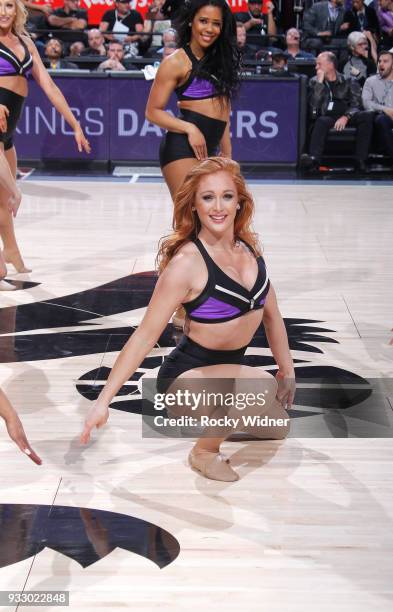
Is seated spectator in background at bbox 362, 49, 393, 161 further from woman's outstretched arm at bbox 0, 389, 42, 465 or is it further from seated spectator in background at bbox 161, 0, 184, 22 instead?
woman's outstretched arm at bbox 0, 389, 42, 465

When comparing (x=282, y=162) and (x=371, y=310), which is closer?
(x=371, y=310)

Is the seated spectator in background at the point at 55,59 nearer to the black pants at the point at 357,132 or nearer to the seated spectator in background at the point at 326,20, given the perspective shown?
the black pants at the point at 357,132

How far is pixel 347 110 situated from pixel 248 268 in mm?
8432

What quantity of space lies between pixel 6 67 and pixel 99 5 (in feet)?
29.1

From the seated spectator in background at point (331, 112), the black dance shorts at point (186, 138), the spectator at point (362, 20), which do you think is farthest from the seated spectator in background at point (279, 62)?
the black dance shorts at point (186, 138)

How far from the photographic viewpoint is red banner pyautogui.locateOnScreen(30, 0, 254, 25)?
14602mm

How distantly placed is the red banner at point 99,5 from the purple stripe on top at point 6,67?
28.0 ft

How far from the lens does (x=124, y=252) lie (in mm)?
7426

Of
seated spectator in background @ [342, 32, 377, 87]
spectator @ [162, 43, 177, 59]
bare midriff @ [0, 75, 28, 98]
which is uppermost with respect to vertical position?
bare midriff @ [0, 75, 28, 98]

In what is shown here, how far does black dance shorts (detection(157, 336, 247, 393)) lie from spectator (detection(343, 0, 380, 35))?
1114 cm

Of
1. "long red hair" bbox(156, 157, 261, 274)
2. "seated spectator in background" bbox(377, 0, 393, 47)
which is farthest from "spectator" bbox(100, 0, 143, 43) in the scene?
"long red hair" bbox(156, 157, 261, 274)

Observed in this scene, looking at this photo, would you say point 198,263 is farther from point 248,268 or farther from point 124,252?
point 124,252

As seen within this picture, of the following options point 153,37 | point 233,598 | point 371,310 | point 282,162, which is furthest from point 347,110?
point 233,598

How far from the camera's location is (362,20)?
1417cm
